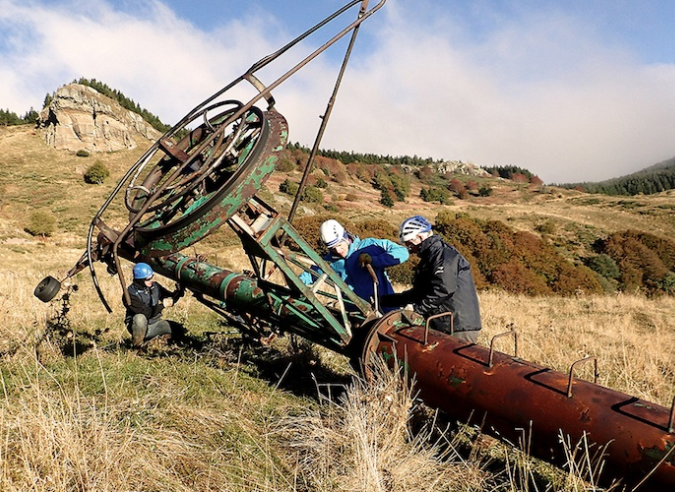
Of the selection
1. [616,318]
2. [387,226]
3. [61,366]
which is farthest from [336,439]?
[387,226]

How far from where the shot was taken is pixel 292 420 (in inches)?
159

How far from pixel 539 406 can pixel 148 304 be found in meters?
5.69

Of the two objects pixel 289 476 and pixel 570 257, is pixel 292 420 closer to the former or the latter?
pixel 289 476

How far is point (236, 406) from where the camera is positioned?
4566mm

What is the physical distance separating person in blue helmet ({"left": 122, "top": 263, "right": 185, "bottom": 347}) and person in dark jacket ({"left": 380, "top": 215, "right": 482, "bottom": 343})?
3528mm

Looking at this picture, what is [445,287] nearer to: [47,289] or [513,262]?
[47,289]

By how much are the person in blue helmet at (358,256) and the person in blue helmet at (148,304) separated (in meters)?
2.28

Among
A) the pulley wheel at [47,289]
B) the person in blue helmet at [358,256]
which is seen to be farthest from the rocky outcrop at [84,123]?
the pulley wheel at [47,289]

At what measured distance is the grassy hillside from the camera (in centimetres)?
296

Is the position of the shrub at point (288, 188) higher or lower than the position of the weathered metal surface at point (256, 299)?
higher

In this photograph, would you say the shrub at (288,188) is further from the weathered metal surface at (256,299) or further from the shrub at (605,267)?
the weathered metal surface at (256,299)

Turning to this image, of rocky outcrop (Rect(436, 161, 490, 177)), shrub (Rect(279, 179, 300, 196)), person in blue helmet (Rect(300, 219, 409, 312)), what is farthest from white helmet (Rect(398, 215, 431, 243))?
rocky outcrop (Rect(436, 161, 490, 177))

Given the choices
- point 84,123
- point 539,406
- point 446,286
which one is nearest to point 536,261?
point 446,286

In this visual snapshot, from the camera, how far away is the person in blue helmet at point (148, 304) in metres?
6.43
